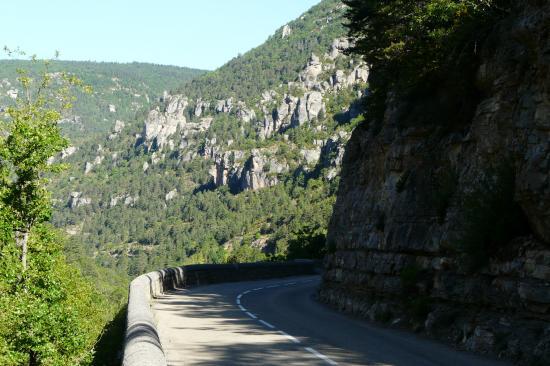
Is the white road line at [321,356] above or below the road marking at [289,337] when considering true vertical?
above

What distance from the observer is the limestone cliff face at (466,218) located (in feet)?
39.9

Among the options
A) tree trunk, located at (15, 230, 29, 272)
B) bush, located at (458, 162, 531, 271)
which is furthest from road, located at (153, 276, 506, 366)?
tree trunk, located at (15, 230, 29, 272)

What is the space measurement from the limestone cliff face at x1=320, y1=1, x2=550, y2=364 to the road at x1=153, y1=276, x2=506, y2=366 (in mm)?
843

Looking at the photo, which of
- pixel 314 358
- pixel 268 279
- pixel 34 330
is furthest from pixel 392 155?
pixel 268 279

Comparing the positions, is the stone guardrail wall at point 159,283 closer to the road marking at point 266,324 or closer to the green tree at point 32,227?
the road marking at point 266,324

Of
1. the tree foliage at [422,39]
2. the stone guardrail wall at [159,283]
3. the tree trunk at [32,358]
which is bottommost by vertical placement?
the tree trunk at [32,358]

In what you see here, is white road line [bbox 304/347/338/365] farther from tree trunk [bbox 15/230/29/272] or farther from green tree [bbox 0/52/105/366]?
tree trunk [bbox 15/230/29/272]

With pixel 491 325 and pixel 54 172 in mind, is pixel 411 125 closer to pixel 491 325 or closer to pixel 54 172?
pixel 491 325

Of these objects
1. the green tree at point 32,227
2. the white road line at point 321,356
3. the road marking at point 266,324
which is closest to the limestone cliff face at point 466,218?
the white road line at point 321,356

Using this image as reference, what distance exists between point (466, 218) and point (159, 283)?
16035mm

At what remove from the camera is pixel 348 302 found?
22.3 m

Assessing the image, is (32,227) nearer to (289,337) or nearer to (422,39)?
(289,337)

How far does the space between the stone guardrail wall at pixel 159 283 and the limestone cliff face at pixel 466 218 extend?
6473 millimetres

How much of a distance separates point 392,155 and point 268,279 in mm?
23104
